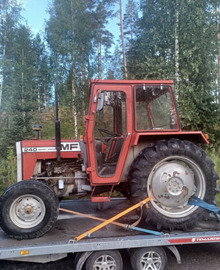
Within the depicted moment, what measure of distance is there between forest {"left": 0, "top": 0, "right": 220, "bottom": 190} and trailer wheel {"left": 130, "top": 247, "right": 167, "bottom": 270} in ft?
16.4

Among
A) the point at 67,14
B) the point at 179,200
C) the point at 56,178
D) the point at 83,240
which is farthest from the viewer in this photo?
the point at 67,14

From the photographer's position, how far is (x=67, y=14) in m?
14.8

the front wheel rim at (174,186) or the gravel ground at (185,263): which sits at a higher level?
the front wheel rim at (174,186)

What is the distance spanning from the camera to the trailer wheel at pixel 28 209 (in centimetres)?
336

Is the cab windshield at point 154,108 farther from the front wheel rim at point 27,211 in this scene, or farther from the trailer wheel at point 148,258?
the front wheel rim at point 27,211

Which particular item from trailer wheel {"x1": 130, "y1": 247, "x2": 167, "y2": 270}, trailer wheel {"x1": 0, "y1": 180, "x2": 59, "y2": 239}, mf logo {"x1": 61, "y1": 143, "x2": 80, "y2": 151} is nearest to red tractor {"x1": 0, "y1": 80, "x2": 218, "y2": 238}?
trailer wheel {"x1": 0, "y1": 180, "x2": 59, "y2": 239}

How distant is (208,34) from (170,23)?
5.99ft

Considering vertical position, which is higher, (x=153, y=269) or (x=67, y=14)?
(x=67, y=14)

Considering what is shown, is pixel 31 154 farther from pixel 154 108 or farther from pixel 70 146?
pixel 154 108

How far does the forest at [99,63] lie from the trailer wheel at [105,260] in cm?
475

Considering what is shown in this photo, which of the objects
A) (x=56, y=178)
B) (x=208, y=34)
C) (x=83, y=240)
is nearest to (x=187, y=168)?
(x=83, y=240)

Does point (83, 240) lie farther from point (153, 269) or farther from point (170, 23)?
point (170, 23)

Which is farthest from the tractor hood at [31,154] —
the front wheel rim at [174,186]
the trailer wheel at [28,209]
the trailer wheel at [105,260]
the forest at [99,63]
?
the forest at [99,63]

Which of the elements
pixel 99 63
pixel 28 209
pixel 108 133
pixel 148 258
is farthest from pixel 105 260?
pixel 99 63
